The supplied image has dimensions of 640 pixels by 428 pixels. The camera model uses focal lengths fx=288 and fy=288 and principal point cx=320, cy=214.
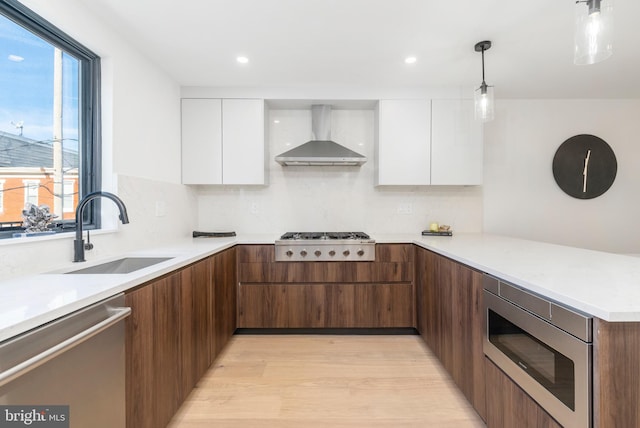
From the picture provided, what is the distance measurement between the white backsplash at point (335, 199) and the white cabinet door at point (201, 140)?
34cm

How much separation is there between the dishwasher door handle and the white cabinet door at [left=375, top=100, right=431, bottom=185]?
2.34 meters

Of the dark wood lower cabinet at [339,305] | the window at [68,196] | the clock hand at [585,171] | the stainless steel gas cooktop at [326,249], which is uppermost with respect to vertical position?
the clock hand at [585,171]

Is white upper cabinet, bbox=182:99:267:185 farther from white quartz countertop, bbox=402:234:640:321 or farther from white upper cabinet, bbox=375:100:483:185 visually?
white quartz countertop, bbox=402:234:640:321

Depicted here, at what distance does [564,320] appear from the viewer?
922 mm

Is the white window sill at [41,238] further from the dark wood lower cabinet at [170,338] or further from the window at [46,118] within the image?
the dark wood lower cabinet at [170,338]

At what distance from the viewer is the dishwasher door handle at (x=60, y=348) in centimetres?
66

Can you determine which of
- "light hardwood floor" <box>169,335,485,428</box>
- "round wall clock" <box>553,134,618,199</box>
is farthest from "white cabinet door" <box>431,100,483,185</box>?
"light hardwood floor" <box>169,335,485,428</box>

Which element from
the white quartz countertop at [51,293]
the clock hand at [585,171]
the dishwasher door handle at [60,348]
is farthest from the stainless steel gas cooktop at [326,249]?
the clock hand at [585,171]

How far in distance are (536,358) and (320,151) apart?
86.6 inches

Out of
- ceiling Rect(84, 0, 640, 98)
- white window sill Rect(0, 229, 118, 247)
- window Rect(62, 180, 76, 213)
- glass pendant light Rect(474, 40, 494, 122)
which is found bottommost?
white window sill Rect(0, 229, 118, 247)

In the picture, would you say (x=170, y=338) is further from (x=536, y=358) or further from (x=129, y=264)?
(x=536, y=358)

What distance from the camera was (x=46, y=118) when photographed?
60.5 inches

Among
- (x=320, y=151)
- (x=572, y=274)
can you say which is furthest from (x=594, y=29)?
(x=320, y=151)

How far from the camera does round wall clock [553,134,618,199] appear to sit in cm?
305
